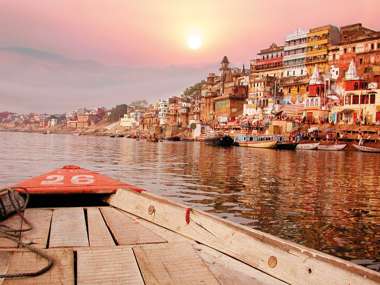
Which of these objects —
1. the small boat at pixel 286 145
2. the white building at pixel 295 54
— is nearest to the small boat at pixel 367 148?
the small boat at pixel 286 145

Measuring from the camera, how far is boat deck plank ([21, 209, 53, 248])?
4051 mm

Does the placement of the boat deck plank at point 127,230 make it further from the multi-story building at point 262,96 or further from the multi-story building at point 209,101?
the multi-story building at point 209,101

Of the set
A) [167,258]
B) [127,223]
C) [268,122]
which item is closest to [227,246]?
[167,258]

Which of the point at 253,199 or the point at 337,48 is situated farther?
the point at 337,48

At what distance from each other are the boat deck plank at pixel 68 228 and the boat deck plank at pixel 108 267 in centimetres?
37

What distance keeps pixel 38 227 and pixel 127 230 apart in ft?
3.51

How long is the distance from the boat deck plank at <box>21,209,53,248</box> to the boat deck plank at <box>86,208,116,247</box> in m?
0.48

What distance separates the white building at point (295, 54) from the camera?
83875mm

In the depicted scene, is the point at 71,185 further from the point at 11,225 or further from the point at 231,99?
the point at 231,99

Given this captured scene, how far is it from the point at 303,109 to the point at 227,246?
72.2 metres

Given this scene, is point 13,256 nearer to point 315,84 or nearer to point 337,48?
point 315,84

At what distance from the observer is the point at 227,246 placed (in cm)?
400

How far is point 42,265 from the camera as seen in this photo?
329 centimetres

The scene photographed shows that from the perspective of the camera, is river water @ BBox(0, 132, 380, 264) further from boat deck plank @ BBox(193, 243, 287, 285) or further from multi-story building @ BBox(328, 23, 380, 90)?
multi-story building @ BBox(328, 23, 380, 90)
